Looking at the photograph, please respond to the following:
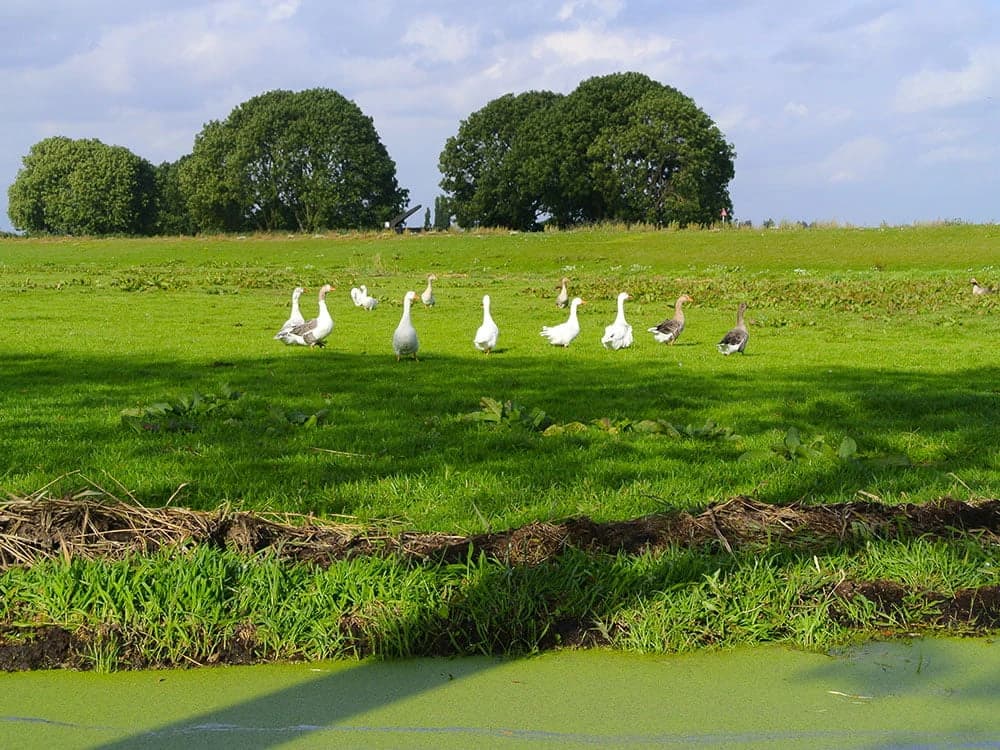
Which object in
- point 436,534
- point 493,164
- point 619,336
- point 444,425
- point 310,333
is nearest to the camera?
point 436,534

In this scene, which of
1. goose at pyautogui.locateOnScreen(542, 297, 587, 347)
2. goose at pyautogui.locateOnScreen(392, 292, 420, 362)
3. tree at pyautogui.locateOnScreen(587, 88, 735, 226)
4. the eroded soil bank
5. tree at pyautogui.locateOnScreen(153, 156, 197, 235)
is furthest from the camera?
tree at pyautogui.locateOnScreen(153, 156, 197, 235)

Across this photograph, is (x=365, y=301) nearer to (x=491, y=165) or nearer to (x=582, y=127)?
(x=582, y=127)

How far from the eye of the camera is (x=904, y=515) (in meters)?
5.98

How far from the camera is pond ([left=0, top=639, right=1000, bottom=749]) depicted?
154 inches

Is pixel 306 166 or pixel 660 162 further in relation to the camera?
pixel 306 166

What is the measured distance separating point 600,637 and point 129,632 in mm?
2275

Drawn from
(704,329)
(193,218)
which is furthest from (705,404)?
(193,218)

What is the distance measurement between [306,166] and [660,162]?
A: 28.9 metres

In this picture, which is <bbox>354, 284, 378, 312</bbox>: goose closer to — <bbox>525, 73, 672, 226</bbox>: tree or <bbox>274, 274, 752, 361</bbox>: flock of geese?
<bbox>274, 274, 752, 361</bbox>: flock of geese

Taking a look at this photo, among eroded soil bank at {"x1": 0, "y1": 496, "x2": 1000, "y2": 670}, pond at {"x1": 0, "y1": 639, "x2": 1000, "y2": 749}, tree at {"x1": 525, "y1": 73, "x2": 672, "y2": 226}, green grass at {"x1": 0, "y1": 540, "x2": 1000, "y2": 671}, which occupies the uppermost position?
tree at {"x1": 525, "y1": 73, "x2": 672, "y2": 226}

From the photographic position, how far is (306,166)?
269 ft

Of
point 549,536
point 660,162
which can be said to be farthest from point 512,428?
point 660,162

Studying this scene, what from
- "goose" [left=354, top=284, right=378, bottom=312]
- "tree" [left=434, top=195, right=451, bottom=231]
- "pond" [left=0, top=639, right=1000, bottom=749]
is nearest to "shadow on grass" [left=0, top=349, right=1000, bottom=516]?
"pond" [left=0, top=639, right=1000, bottom=749]

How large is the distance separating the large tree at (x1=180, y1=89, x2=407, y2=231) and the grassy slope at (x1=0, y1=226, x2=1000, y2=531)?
45.4 m
